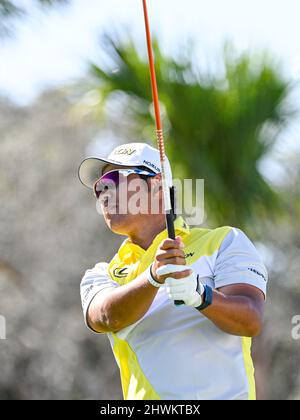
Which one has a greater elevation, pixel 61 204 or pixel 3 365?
pixel 61 204

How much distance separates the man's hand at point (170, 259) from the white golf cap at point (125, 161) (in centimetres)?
58

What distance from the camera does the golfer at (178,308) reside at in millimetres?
3322

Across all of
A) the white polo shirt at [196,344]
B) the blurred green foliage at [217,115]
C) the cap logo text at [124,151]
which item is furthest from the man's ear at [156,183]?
the blurred green foliage at [217,115]

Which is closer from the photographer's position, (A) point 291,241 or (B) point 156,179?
(B) point 156,179

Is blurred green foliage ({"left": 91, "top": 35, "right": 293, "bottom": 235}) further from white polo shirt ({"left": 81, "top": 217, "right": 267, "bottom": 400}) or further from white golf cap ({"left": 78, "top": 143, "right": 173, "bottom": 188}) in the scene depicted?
white polo shirt ({"left": 81, "top": 217, "right": 267, "bottom": 400})

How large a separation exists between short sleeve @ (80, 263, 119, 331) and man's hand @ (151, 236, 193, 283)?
0.51 meters

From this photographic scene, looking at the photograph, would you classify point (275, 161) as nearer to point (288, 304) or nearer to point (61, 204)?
point (288, 304)

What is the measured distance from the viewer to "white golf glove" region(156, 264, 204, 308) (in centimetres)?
318

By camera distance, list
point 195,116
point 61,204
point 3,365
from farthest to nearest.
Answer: point 61,204 → point 3,365 → point 195,116

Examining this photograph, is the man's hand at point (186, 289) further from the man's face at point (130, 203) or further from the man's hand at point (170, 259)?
the man's face at point (130, 203)

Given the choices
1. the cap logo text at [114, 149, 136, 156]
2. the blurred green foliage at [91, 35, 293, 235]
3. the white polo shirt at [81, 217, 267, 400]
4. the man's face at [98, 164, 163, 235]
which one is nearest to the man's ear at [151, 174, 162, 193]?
the man's face at [98, 164, 163, 235]

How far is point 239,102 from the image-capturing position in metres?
9.96

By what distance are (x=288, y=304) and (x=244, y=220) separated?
299 inches
